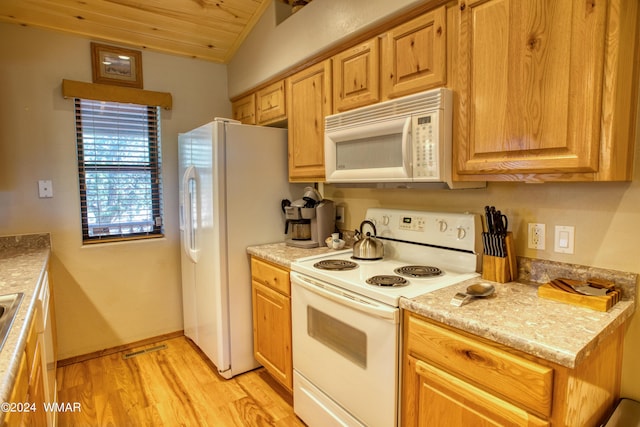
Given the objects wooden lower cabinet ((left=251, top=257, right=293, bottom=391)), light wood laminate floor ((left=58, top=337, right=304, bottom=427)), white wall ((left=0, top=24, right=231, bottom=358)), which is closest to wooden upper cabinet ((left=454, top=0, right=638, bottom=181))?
wooden lower cabinet ((left=251, top=257, right=293, bottom=391))

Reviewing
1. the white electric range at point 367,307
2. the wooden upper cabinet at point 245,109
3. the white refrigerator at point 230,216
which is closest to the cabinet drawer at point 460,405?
the white electric range at point 367,307

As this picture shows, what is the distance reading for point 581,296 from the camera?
1.24 metres

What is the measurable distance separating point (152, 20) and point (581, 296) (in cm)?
301

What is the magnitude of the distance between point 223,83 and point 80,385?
8.29 ft

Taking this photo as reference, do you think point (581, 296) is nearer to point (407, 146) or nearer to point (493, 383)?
point (493, 383)

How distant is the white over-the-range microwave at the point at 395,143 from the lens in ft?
4.91

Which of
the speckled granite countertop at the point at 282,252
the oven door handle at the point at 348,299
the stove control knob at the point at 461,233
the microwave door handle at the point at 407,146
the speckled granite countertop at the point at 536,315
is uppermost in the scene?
the microwave door handle at the point at 407,146

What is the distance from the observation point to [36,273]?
174cm

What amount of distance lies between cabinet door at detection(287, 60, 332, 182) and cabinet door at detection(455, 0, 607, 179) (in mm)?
888

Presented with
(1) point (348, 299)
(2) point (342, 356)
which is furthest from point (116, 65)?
(2) point (342, 356)

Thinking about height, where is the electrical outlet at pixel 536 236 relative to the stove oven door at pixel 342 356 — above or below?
above

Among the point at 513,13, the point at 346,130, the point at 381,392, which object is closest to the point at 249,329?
the point at 381,392

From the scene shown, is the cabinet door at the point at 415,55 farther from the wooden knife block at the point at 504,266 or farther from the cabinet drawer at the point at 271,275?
the cabinet drawer at the point at 271,275

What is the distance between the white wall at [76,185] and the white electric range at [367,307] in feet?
5.18
